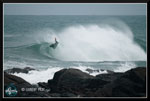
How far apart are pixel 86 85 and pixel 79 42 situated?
2.85 feet

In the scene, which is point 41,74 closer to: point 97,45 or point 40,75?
point 40,75

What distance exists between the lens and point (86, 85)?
9.77m

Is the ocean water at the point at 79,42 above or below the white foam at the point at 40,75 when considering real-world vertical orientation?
above

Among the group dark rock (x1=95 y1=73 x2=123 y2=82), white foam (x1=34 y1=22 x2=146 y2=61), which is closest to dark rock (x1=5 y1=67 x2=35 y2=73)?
white foam (x1=34 y1=22 x2=146 y2=61)

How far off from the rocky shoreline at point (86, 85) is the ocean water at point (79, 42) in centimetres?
14

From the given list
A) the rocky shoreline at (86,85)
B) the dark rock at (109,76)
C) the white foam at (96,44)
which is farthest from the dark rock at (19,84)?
the dark rock at (109,76)

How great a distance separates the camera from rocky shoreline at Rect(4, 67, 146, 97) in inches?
384

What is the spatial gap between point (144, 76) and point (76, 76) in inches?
53.1

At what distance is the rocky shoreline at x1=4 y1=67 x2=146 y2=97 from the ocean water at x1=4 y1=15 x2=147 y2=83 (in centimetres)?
14

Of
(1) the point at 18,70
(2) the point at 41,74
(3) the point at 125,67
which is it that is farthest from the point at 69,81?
(3) the point at 125,67

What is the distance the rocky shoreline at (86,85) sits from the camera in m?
9.77

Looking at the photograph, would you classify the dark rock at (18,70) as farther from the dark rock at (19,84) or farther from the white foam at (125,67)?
the white foam at (125,67)

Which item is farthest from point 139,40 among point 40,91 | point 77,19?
point 40,91

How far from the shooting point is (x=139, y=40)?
987 cm
